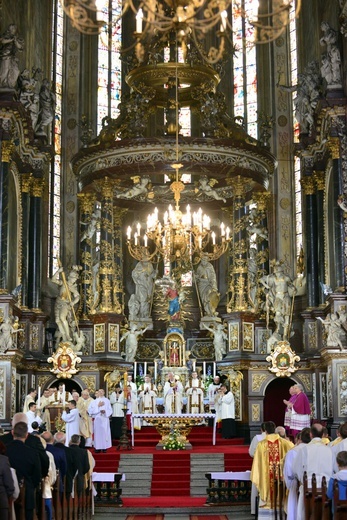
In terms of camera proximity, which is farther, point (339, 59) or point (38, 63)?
point (38, 63)

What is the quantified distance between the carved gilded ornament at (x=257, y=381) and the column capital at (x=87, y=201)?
21.8ft

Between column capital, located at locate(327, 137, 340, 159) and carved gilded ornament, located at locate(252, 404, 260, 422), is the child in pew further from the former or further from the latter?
carved gilded ornament, located at locate(252, 404, 260, 422)

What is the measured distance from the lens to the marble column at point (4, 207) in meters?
25.4

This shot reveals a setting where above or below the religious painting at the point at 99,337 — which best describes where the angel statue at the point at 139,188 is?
above

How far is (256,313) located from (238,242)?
1987 millimetres

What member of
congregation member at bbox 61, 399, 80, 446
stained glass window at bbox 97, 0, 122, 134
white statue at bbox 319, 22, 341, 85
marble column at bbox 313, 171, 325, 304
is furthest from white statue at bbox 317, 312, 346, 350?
stained glass window at bbox 97, 0, 122, 134

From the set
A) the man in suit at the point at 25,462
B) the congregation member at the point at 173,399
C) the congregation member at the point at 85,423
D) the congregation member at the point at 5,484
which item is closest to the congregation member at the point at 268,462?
the man in suit at the point at 25,462

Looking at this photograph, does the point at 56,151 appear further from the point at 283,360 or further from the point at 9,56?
the point at 283,360

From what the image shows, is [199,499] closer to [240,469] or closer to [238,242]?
[240,469]

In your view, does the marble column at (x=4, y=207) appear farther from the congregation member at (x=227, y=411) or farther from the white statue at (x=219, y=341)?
the white statue at (x=219, y=341)

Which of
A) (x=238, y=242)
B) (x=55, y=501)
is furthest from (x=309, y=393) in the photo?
(x=55, y=501)

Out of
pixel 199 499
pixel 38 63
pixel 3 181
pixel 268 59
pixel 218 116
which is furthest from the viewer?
pixel 268 59

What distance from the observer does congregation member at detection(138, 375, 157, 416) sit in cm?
2570

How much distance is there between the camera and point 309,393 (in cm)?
2777
